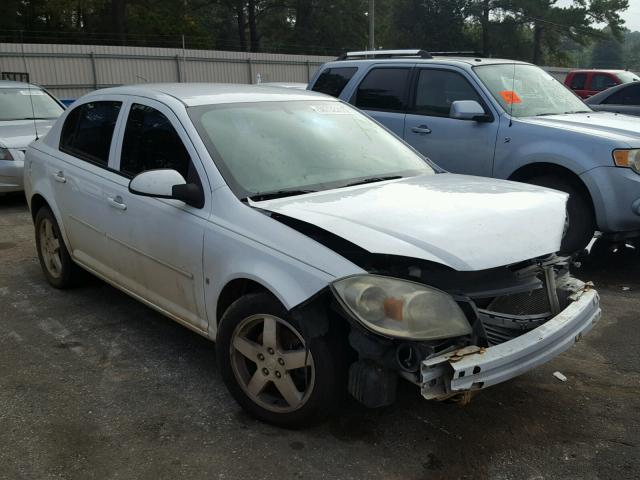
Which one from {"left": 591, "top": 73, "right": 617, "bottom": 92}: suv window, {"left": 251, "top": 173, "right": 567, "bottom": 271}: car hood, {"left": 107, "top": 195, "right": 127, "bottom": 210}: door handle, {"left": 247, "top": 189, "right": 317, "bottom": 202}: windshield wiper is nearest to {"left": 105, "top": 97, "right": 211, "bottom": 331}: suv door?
{"left": 107, "top": 195, "right": 127, "bottom": 210}: door handle

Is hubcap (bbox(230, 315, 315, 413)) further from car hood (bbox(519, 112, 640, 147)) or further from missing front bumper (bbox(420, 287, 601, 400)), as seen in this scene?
car hood (bbox(519, 112, 640, 147))

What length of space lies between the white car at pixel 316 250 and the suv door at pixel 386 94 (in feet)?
8.51

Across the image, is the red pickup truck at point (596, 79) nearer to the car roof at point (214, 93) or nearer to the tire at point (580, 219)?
the tire at point (580, 219)

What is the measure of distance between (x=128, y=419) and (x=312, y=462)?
3.35 feet

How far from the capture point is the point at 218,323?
3318 millimetres

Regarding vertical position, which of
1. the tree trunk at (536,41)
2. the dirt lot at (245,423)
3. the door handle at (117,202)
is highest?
the tree trunk at (536,41)

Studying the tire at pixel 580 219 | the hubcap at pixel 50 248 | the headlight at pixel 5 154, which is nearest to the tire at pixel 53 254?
the hubcap at pixel 50 248

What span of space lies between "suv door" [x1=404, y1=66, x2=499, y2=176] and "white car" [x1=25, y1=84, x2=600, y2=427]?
2061mm

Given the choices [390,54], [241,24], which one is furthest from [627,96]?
[241,24]

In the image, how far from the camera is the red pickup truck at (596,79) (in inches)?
643

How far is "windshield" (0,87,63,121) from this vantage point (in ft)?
31.8

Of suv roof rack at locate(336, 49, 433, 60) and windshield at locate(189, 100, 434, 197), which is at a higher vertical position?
suv roof rack at locate(336, 49, 433, 60)

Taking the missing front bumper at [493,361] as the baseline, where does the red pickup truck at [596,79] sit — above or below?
above

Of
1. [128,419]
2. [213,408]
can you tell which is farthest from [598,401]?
[128,419]
